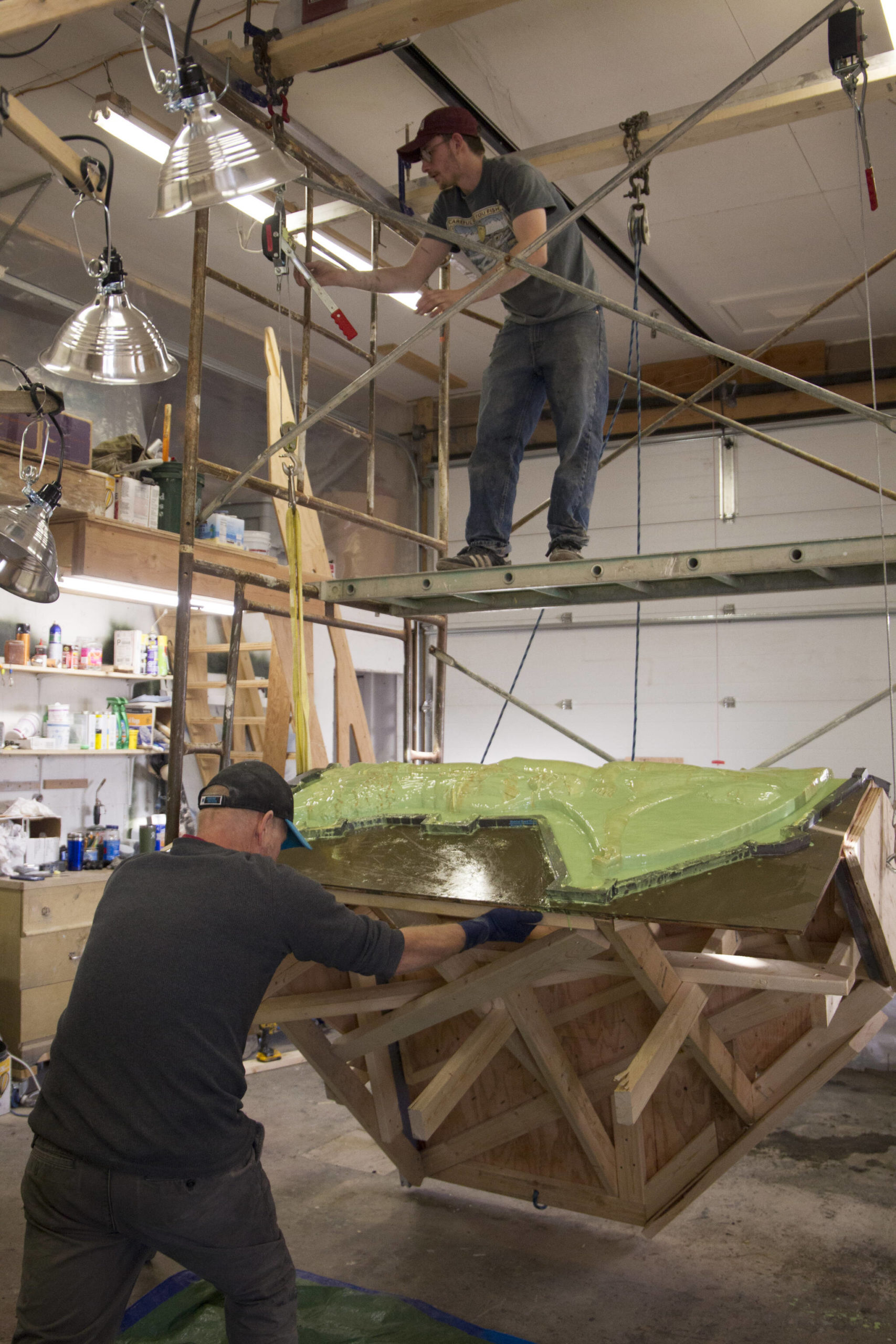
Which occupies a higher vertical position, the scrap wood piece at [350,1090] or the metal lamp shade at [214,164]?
the metal lamp shade at [214,164]

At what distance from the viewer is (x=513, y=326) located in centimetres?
Answer: 422

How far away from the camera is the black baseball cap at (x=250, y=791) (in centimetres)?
262

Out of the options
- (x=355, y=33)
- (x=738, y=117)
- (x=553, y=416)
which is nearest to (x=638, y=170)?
(x=738, y=117)

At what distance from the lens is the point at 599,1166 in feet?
11.2

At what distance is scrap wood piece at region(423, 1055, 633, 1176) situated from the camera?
11.5 ft

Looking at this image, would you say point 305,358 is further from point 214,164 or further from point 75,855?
point 75,855

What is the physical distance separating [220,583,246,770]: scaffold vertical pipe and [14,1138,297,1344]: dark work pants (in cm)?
176

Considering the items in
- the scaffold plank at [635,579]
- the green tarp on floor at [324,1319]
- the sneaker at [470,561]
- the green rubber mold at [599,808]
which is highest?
the sneaker at [470,561]

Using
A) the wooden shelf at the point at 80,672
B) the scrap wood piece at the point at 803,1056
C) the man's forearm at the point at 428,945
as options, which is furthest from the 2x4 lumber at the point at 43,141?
the scrap wood piece at the point at 803,1056

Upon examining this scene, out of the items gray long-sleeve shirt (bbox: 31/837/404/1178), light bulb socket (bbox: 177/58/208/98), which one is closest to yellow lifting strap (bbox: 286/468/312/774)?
gray long-sleeve shirt (bbox: 31/837/404/1178)

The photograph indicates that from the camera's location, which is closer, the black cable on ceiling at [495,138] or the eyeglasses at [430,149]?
the eyeglasses at [430,149]

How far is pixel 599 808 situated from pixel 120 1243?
167 centimetres

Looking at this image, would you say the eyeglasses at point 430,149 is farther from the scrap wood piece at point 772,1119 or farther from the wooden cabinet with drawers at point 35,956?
the wooden cabinet with drawers at point 35,956

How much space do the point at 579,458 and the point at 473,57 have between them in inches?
109
